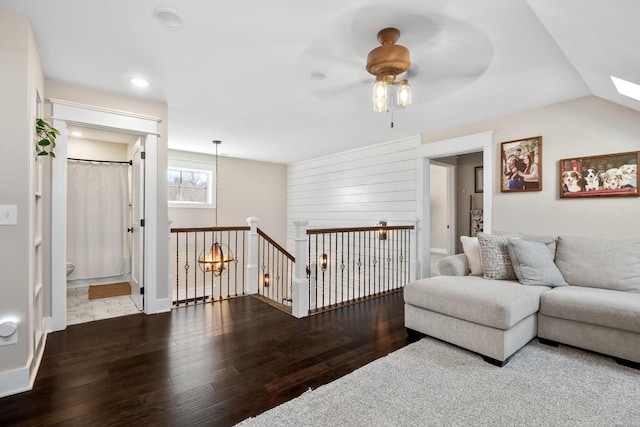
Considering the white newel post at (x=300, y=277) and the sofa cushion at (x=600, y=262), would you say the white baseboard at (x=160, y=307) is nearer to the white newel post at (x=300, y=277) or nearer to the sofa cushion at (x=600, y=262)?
the white newel post at (x=300, y=277)

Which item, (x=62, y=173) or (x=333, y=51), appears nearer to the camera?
(x=333, y=51)

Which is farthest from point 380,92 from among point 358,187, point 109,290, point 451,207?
point 109,290

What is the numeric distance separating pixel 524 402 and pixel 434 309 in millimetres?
900

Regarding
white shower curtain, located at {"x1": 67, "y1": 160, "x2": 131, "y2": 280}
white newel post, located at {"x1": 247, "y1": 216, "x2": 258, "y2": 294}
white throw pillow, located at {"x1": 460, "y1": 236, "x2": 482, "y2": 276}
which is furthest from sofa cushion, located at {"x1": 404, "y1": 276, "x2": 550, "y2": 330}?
white shower curtain, located at {"x1": 67, "y1": 160, "x2": 131, "y2": 280}

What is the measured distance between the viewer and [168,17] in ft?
6.61

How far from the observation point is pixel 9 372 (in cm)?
196

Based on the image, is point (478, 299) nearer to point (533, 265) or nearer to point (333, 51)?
point (533, 265)

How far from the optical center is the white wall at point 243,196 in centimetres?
638

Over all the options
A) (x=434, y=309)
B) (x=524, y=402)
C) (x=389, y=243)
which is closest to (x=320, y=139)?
(x=389, y=243)

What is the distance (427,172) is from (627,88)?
2455 mm

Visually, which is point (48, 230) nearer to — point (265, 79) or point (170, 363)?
point (170, 363)

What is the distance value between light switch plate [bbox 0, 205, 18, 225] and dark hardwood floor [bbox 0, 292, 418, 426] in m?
1.10

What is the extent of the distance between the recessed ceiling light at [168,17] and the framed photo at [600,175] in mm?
3951

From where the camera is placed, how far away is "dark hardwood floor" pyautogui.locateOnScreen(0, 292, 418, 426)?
1.77m
